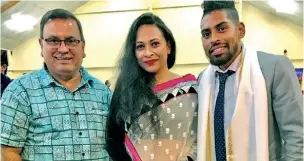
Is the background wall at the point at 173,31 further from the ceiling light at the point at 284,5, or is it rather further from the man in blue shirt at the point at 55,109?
the man in blue shirt at the point at 55,109

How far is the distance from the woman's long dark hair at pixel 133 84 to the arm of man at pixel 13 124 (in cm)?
39

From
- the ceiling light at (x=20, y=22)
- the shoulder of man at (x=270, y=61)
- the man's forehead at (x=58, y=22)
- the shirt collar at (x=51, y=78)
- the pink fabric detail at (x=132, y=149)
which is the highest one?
the ceiling light at (x=20, y=22)

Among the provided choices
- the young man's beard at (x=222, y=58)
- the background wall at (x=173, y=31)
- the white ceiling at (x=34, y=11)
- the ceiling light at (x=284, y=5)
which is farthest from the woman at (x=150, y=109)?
the background wall at (x=173, y=31)

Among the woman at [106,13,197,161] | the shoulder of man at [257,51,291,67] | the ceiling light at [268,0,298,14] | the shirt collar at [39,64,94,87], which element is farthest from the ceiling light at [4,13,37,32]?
the shoulder of man at [257,51,291,67]

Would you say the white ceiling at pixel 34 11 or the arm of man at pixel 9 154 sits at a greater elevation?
the white ceiling at pixel 34 11

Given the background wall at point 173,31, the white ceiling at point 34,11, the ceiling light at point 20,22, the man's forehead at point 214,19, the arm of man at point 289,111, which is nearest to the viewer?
the arm of man at point 289,111

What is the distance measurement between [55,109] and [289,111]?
3.18ft

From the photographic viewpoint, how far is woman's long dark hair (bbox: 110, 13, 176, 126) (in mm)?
1868

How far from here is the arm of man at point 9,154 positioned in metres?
1.69

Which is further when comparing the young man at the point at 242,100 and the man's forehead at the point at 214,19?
the man's forehead at the point at 214,19

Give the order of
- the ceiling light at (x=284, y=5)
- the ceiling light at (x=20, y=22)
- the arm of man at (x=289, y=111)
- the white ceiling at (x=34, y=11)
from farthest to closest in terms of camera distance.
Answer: the ceiling light at (x=20, y=22), the white ceiling at (x=34, y=11), the ceiling light at (x=284, y=5), the arm of man at (x=289, y=111)

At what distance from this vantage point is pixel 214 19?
5.76 ft

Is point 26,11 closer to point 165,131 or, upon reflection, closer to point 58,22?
point 58,22

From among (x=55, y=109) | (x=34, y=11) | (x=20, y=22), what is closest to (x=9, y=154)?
(x=55, y=109)
